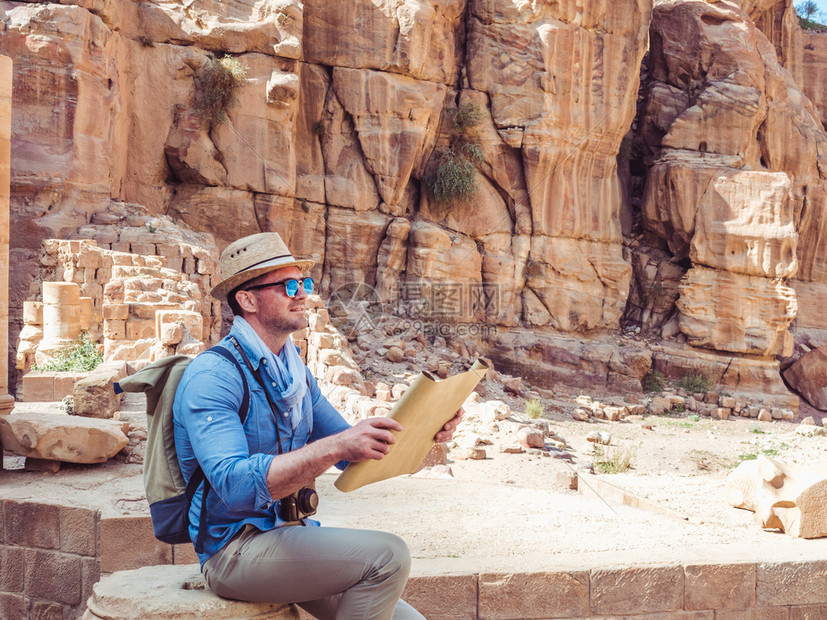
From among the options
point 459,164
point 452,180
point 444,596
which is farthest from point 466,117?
point 444,596

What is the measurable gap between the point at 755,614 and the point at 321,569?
9.21ft

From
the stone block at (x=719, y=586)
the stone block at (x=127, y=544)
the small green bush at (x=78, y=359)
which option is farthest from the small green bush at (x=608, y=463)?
the stone block at (x=127, y=544)

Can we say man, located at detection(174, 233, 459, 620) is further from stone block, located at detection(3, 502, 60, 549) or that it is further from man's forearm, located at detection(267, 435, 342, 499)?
stone block, located at detection(3, 502, 60, 549)

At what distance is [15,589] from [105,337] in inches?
329

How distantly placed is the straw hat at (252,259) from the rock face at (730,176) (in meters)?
22.0

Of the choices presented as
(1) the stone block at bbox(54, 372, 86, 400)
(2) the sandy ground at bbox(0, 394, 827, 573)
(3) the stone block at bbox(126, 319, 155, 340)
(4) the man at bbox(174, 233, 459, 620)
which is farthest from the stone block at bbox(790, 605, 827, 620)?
(3) the stone block at bbox(126, 319, 155, 340)

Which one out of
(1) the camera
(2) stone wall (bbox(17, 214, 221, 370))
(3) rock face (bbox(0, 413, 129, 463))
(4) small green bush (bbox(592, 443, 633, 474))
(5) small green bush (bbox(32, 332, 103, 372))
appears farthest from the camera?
(2) stone wall (bbox(17, 214, 221, 370))

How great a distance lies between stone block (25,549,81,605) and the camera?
4.27m

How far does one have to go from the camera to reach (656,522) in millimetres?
5055

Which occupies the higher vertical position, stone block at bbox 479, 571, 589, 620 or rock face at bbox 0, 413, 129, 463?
rock face at bbox 0, 413, 129, 463

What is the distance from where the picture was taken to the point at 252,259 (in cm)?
266

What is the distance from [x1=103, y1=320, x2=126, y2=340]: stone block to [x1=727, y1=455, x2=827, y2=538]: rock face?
9.80 meters

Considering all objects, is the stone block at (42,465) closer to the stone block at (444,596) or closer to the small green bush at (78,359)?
the stone block at (444,596)

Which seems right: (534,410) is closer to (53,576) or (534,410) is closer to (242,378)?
(53,576)
